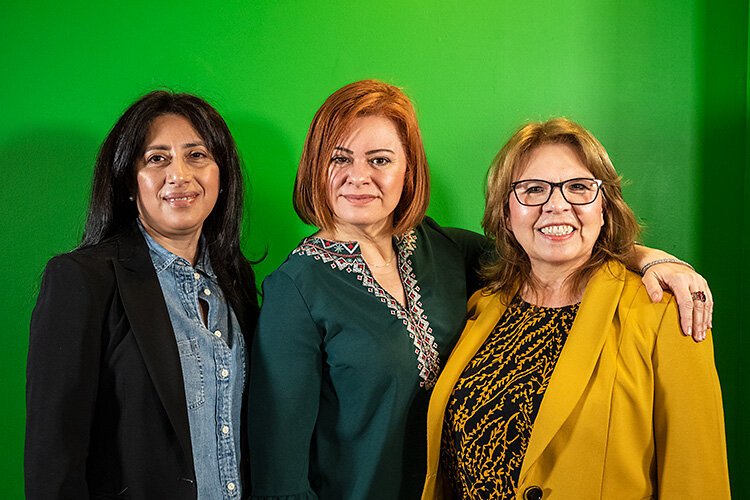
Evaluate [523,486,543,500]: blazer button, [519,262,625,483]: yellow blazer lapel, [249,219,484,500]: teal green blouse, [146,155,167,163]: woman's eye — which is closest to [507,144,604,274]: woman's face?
[519,262,625,483]: yellow blazer lapel

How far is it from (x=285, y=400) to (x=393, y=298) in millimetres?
390

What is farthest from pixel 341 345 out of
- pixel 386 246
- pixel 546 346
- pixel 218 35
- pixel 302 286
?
pixel 218 35

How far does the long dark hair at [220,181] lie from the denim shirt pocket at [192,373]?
0.78 feet

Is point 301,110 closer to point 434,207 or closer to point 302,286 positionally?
point 434,207

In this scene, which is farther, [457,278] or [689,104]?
[689,104]

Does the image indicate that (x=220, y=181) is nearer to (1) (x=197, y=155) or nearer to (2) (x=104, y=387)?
(1) (x=197, y=155)

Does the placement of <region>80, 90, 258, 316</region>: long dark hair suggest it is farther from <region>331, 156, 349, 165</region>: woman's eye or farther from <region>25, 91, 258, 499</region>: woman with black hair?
<region>331, 156, 349, 165</region>: woman's eye

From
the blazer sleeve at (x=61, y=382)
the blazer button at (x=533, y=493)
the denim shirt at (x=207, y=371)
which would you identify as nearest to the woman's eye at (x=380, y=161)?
the denim shirt at (x=207, y=371)

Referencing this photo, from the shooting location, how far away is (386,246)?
2111 millimetres

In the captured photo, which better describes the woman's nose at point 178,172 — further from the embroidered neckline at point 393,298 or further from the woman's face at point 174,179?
the embroidered neckline at point 393,298

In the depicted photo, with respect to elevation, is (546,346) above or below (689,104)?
below

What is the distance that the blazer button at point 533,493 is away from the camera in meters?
1.70

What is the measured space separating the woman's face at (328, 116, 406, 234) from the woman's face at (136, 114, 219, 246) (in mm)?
334

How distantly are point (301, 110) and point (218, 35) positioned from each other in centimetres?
35
